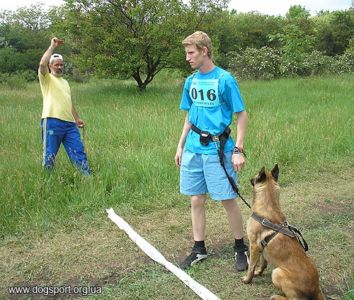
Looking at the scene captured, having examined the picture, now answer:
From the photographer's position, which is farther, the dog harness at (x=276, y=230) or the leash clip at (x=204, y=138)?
the leash clip at (x=204, y=138)

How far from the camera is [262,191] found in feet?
11.6

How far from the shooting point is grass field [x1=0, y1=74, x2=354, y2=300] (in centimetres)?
382

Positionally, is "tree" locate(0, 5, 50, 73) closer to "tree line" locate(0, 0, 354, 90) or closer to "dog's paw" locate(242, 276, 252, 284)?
"tree line" locate(0, 0, 354, 90)

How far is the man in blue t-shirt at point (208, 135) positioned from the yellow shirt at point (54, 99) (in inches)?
101

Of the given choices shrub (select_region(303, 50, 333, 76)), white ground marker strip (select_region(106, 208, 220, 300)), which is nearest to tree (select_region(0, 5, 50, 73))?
shrub (select_region(303, 50, 333, 76))

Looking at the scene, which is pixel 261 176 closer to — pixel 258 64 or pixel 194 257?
pixel 194 257

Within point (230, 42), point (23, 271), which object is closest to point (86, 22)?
point (23, 271)

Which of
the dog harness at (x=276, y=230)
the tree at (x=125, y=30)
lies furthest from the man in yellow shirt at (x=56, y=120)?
the tree at (x=125, y=30)

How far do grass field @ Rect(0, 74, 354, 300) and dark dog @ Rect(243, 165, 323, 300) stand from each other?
303 millimetres

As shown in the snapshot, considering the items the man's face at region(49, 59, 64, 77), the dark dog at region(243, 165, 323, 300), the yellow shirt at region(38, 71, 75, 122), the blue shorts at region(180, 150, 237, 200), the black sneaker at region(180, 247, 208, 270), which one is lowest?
the black sneaker at region(180, 247, 208, 270)

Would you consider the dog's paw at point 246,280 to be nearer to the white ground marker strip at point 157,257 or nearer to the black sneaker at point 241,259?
the black sneaker at point 241,259

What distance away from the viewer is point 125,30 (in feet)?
52.7

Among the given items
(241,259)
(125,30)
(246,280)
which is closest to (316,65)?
(125,30)

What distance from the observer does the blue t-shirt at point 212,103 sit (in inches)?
141
